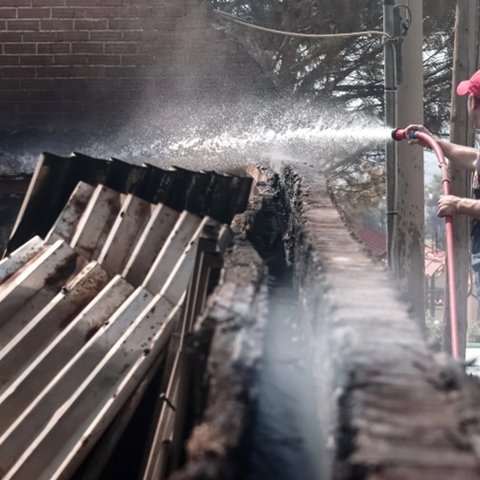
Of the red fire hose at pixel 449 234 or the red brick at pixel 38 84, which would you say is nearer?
the red fire hose at pixel 449 234

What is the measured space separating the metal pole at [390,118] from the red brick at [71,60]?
2799 millimetres

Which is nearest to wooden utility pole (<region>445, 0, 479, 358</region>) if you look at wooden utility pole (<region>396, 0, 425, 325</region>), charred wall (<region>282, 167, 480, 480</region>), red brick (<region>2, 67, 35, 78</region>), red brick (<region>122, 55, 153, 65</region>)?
wooden utility pole (<region>396, 0, 425, 325</region>)

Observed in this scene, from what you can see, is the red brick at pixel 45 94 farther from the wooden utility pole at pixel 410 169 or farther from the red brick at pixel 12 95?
the wooden utility pole at pixel 410 169

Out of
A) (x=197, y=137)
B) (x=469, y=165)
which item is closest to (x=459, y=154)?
(x=469, y=165)

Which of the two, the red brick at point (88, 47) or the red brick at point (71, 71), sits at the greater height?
the red brick at point (88, 47)

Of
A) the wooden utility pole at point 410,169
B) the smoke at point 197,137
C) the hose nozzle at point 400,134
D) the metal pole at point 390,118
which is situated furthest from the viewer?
the metal pole at point 390,118

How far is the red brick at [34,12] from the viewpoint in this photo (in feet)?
32.7

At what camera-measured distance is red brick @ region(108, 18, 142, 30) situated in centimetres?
998

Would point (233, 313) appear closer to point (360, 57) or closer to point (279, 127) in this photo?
point (279, 127)

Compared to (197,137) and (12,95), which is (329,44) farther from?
(12,95)

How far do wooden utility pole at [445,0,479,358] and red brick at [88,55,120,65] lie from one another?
317cm

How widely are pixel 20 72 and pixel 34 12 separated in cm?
59

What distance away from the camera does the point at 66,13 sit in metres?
9.97

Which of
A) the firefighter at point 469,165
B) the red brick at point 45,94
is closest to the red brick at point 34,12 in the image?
the red brick at point 45,94
